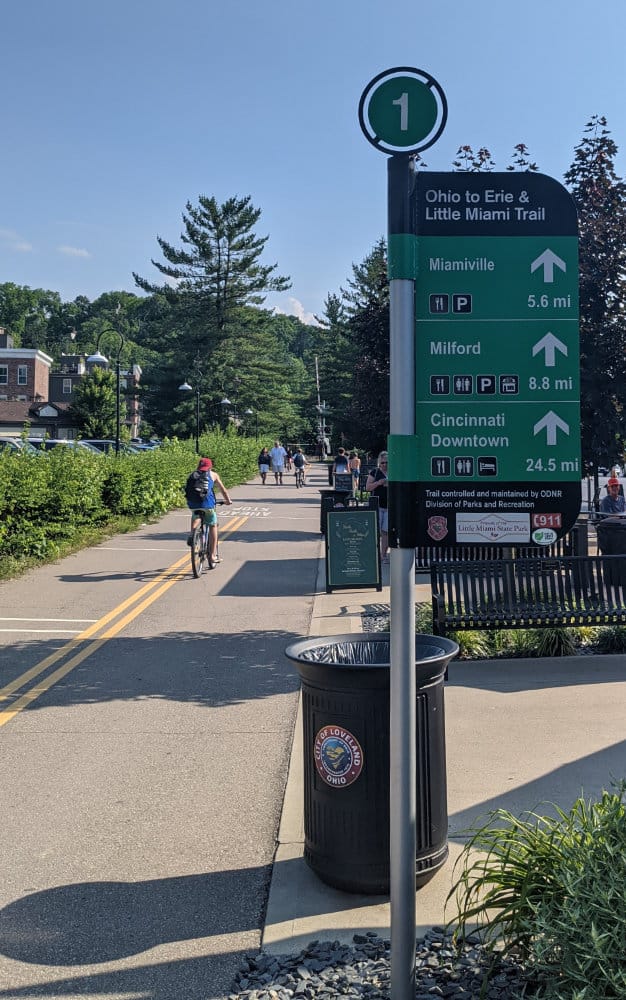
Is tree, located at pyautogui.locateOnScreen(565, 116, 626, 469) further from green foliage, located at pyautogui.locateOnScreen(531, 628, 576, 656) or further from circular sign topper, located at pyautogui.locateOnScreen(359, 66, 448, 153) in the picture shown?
circular sign topper, located at pyautogui.locateOnScreen(359, 66, 448, 153)

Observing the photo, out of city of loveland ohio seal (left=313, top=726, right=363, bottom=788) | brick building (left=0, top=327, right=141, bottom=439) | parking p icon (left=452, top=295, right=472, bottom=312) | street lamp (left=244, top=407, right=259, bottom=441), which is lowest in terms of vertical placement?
city of loveland ohio seal (left=313, top=726, right=363, bottom=788)

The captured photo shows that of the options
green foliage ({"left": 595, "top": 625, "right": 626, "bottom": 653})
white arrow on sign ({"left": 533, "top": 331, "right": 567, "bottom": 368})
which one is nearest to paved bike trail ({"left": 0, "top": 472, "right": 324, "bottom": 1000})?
white arrow on sign ({"left": 533, "top": 331, "right": 567, "bottom": 368})

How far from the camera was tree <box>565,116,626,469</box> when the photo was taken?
9.55 metres

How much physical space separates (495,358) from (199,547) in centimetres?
1177

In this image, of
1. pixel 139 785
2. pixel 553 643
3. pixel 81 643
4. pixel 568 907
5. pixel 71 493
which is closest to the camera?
pixel 568 907

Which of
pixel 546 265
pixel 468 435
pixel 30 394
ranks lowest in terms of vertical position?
pixel 468 435

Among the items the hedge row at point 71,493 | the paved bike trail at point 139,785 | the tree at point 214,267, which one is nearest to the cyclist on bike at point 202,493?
the paved bike trail at point 139,785

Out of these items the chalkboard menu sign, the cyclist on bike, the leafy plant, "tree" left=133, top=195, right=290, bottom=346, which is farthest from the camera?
"tree" left=133, top=195, right=290, bottom=346

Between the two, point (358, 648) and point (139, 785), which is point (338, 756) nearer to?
point (358, 648)

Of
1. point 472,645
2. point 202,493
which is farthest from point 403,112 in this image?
point 202,493

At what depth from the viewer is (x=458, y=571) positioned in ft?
29.2

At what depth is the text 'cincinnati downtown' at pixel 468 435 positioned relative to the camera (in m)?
3.42

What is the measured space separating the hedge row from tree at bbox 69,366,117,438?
122 feet

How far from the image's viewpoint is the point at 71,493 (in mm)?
17625
